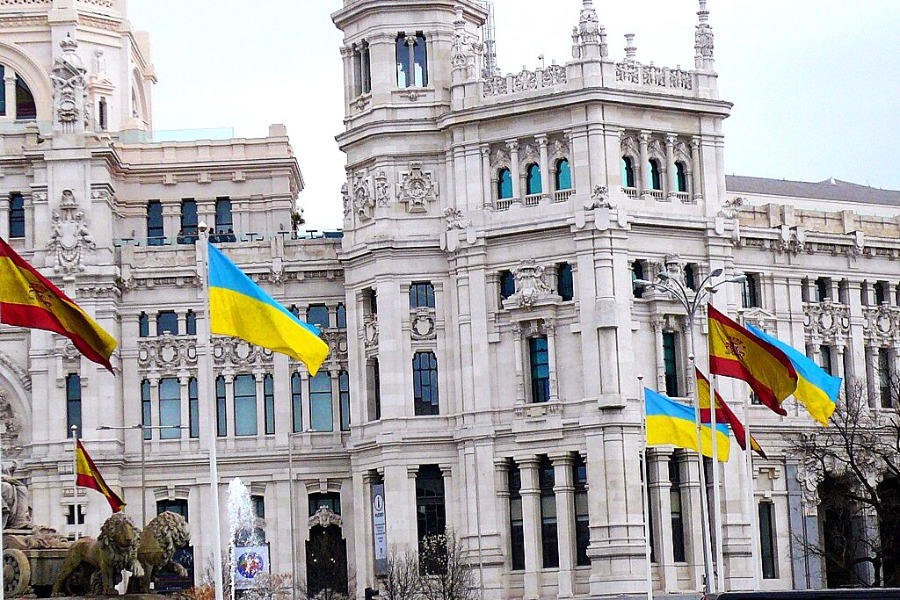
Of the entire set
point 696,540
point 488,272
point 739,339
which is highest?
point 488,272

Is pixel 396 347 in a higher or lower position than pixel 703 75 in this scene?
lower

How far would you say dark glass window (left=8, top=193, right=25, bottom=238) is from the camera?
10150cm

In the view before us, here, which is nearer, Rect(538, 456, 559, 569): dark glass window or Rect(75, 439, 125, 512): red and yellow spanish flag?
Rect(75, 439, 125, 512): red and yellow spanish flag

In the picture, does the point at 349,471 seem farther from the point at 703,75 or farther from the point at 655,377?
the point at 703,75

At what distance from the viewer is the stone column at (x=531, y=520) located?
90438 millimetres

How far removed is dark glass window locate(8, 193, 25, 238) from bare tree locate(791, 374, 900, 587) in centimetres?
3726

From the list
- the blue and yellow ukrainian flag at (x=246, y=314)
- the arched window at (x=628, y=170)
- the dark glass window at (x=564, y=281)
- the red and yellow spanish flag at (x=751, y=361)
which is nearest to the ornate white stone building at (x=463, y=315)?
the dark glass window at (x=564, y=281)

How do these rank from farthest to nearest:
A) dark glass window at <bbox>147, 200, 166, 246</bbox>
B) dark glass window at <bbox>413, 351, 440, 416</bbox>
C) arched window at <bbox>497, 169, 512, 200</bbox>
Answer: dark glass window at <bbox>147, 200, 166, 246</bbox>
dark glass window at <bbox>413, 351, 440, 416</bbox>
arched window at <bbox>497, 169, 512, 200</bbox>

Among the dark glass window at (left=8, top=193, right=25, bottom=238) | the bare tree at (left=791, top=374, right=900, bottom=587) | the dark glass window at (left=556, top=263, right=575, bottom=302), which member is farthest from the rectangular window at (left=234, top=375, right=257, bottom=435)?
the bare tree at (left=791, top=374, right=900, bottom=587)

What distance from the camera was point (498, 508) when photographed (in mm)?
92000

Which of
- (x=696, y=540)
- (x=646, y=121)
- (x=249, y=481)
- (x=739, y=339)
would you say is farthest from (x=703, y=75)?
(x=739, y=339)

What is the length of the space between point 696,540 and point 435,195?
18952mm

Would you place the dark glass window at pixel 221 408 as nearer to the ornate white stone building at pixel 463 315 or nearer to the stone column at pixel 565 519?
the ornate white stone building at pixel 463 315

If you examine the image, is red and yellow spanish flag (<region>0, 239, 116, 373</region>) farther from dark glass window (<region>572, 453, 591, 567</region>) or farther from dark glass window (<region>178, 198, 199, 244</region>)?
dark glass window (<region>178, 198, 199, 244</region>)
